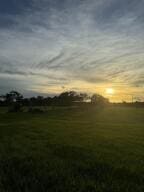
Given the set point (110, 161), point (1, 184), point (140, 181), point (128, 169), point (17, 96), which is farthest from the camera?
point (17, 96)

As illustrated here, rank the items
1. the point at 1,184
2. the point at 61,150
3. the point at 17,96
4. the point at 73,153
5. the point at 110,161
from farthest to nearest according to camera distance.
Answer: the point at 17,96 < the point at 61,150 < the point at 73,153 < the point at 110,161 < the point at 1,184

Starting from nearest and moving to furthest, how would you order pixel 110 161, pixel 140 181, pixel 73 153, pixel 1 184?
1. pixel 1 184
2. pixel 140 181
3. pixel 110 161
4. pixel 73 153

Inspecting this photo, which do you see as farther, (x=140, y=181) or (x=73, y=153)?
(x=73, y=153)

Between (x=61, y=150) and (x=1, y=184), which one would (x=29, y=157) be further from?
(x=1, y=184)

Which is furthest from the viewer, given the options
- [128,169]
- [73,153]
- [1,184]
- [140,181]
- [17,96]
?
[17,96]

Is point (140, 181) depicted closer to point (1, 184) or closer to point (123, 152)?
point (1, 184)

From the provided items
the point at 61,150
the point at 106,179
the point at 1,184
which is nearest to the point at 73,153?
the point at 61,150

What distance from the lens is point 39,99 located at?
178625 mm

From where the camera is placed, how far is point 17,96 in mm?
174250

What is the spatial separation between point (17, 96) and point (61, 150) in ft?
528

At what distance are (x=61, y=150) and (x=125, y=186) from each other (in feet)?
25.9

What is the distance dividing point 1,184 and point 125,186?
14.0ft

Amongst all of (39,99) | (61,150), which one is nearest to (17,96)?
(39,99)

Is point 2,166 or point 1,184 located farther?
point 2,166
